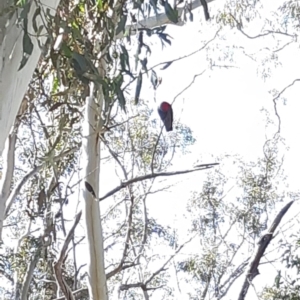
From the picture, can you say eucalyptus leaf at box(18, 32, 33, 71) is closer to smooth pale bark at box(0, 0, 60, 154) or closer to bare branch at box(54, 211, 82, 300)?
smooth pale bark at box(0, 0, 60, 154)

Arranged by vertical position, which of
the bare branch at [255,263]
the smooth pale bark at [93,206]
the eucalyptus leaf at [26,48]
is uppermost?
the smooth pale bark at [93,206]

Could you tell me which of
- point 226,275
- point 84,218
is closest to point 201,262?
point 226,275

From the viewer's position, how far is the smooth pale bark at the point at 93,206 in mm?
1906

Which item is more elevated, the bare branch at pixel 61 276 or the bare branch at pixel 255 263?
the bare branch at pixel 61 276

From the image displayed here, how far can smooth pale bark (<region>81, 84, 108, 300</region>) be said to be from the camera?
1.91 metres

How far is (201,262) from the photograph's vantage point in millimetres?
4449

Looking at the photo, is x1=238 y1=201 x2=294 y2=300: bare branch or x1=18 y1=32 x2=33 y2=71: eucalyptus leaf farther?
x1=238 y1=201 x2=294 y2=300: bare branch

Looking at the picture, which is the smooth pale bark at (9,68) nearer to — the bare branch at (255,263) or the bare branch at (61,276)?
the bare branch at (255,263)

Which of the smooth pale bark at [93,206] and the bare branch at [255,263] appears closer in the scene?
the bare branch at [255,263]

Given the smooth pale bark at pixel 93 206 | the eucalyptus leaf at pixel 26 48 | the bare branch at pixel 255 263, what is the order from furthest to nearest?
the smooth pale bark at pixel 93 206 < the bare branch at pixel 255 263 < the eucalyptus leaf at pixel 26 48

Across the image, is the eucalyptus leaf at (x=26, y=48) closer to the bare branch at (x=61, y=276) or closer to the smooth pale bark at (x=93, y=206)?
the smooth pale bark at (x=93, y=206)

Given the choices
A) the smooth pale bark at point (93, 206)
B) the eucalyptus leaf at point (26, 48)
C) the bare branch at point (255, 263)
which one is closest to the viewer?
the eucalyptus leaf at point (26, 48)

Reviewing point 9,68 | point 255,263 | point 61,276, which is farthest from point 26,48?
point 61,276

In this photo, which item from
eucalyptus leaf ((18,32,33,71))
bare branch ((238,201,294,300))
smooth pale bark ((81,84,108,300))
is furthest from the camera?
smooth pale bark ((81,84,108,300))
